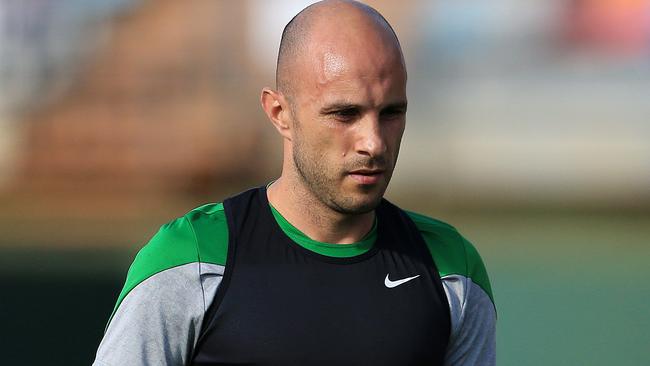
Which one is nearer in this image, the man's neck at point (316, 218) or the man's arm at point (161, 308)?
the man's arm at point (161, 308)

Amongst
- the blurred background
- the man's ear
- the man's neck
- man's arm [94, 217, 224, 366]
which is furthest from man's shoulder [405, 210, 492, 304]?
the blurred background

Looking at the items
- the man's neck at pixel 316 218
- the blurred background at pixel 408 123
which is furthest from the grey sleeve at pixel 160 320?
the blurred background at pixel 408 123

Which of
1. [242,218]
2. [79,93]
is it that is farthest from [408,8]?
[242,218]

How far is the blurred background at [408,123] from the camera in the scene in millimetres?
8992

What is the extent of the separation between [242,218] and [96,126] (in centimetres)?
692

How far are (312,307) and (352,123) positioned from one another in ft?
1.42

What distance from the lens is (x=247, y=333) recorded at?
253 cm

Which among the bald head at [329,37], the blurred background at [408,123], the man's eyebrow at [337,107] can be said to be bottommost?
the blurred background at [408,123]

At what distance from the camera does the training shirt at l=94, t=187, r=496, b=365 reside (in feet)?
8.05

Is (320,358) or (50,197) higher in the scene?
(320,358)

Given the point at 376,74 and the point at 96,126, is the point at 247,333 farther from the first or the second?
the point at 96,126

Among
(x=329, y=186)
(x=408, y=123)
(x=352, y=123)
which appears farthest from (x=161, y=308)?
(x=408, y=123)

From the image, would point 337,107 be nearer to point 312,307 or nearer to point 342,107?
point 342,107

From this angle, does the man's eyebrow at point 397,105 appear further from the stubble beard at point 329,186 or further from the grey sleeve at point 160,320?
the grey sleeve at point 160,320
